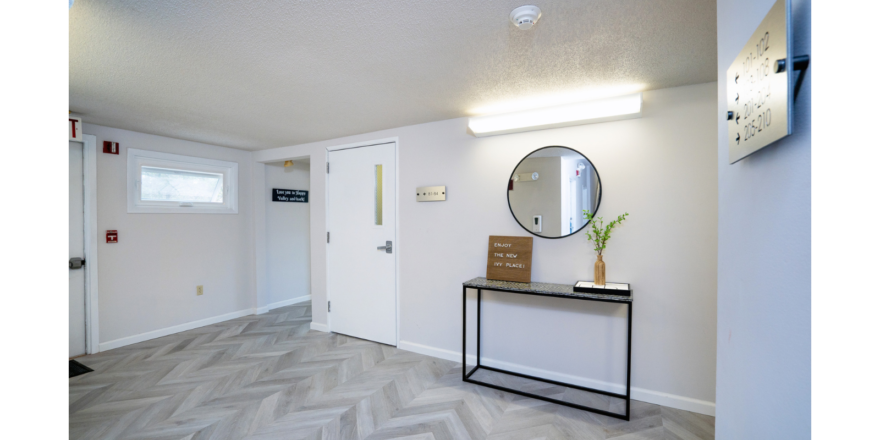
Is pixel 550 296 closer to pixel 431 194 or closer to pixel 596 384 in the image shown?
pixel 596 384

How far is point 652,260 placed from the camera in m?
2.48

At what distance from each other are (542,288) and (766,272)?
5.93 ft

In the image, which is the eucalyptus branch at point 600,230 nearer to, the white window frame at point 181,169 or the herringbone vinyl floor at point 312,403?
the herringbone vinyl floor at point 312,403

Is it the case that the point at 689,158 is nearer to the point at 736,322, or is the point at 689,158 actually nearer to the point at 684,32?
the point at 684,32

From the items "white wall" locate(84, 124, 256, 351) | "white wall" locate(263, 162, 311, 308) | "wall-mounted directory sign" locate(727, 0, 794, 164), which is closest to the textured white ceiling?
"wall-mounted directory sign" locate(727, 0, 794, 164)

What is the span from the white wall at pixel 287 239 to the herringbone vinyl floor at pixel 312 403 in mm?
1575

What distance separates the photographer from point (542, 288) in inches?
101

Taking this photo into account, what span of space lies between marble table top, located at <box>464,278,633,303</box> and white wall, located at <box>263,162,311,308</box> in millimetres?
3326

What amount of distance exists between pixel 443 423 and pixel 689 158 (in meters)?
2.37

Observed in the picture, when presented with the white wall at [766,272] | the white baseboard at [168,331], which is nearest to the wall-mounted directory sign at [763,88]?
the white wall at [766,272]

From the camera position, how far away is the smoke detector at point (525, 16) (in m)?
1.50

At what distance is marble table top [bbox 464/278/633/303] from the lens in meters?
2.27

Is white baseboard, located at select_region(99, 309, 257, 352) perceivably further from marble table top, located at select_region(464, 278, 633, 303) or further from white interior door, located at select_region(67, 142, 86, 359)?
marble table top, located at select_region(464, 278, 633, 303)
